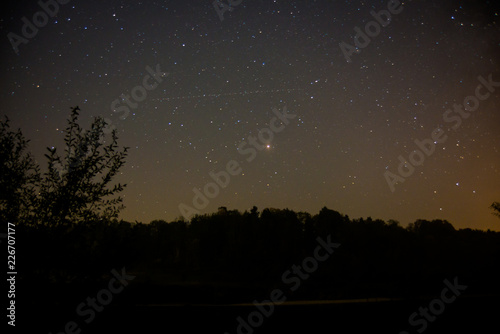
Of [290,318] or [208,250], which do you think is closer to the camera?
[290,318]

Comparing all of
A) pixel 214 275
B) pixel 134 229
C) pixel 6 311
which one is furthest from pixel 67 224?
pixel 214 275

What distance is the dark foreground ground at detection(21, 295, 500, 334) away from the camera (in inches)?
97.7

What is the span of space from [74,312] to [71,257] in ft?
8.33

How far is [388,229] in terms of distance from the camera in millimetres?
65812

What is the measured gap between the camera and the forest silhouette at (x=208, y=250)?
5.26 meters

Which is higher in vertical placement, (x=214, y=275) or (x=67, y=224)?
(x=67, y=224)

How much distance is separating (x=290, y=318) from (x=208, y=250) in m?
67.6

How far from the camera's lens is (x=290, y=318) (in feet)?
8.80

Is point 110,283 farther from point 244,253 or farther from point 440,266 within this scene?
point 440,266

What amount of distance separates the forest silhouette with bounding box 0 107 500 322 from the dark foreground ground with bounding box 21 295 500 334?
2.39m

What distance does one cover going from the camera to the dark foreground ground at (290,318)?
2480 millimetres

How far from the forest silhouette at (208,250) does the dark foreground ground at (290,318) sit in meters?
2.39

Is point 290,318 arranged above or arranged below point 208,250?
above

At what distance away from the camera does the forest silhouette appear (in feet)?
17.3
